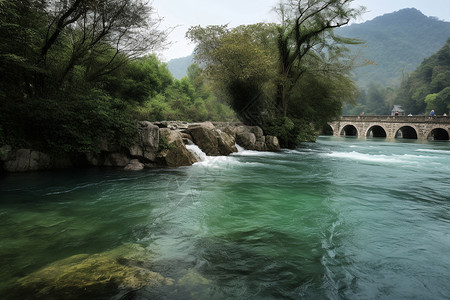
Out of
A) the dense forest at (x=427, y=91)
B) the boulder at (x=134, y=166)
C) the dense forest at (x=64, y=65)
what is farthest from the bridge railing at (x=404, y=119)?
the boulder at (x=134, y=166)

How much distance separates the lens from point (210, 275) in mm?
3039

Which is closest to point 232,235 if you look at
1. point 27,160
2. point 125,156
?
point 125,156

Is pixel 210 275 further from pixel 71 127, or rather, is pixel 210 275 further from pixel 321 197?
pixel 71 127

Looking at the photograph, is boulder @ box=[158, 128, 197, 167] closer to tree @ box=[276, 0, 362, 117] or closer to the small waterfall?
the small waterfall

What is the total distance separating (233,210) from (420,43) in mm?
231385

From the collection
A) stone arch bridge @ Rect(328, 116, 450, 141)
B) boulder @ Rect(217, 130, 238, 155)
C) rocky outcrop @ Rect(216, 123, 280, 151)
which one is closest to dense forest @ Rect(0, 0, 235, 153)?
boulder @ Rect(217, 130, 238, 155)

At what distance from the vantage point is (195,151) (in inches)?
484

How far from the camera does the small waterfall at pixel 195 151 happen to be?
477 inches

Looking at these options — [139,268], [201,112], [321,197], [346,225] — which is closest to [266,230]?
[346,225]

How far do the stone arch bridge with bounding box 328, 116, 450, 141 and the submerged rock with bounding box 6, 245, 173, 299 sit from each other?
48515mm

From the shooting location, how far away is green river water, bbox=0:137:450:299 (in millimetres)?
2871

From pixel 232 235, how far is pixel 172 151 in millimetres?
6822

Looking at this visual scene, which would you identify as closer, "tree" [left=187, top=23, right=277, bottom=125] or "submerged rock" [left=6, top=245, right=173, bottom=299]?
"submerged rock" [left=6, top=245, right=173, bottom=299]

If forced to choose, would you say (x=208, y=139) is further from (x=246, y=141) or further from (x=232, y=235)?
(x=232, y=235)
